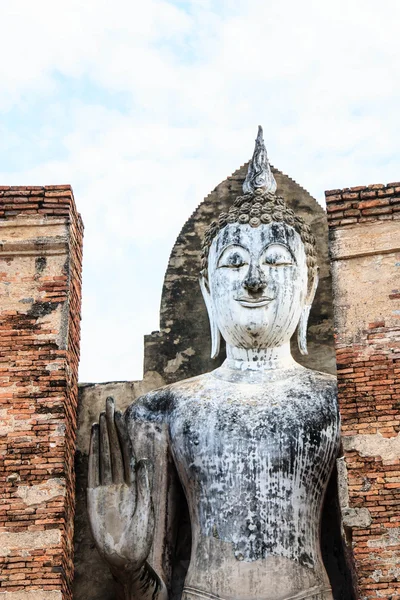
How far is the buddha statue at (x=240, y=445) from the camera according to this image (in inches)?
428

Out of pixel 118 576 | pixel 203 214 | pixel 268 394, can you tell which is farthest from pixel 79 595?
pixel 203 214

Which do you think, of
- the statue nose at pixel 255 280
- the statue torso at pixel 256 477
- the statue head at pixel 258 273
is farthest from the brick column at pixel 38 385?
the statue nose at pixel 255 280

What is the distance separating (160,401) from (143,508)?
153 centimetres

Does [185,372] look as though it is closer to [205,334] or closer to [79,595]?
[205,334]

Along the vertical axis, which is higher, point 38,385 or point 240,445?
point 38,385

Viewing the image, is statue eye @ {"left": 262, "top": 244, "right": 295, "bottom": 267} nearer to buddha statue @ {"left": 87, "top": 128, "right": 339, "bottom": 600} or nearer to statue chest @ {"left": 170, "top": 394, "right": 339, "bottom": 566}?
buddha statue @ {"left": 87, "top": 128, "right": 339, "bottom": 600}

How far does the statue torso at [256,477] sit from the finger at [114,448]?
3.08ft

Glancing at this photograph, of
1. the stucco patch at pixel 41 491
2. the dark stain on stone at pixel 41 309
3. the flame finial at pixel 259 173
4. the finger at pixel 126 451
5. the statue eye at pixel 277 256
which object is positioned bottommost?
the stucco patch at pixel 41 491

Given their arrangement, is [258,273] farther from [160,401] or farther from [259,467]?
[259,467]

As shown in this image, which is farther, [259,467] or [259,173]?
[259,173]

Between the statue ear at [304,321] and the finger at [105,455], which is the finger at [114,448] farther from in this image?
the statue ear at [304,321]

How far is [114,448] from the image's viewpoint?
1083 centimetres

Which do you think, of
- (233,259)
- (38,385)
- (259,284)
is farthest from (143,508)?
(233,259)

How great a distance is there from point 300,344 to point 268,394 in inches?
25.2
